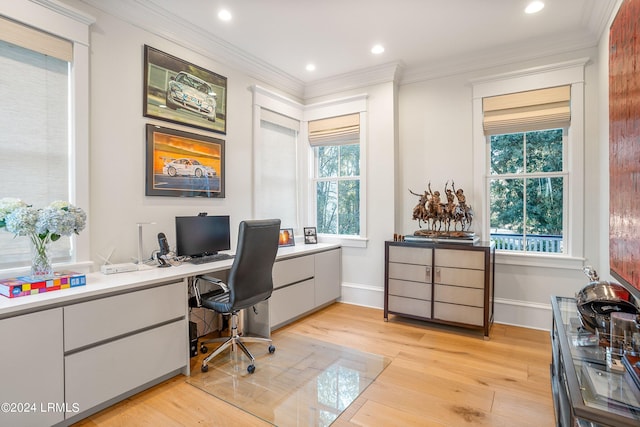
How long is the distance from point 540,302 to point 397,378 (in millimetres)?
1940

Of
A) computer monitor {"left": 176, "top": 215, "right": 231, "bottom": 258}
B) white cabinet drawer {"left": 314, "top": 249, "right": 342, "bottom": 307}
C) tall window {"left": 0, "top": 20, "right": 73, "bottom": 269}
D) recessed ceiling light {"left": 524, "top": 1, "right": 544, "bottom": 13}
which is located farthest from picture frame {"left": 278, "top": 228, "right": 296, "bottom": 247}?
recessed ceiling light {"left": 524, "top": 1, "right": 544, "bottom": 13}

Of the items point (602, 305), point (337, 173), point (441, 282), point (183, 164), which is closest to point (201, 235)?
point (183, 164)

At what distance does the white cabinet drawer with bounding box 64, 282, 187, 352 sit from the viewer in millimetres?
1835

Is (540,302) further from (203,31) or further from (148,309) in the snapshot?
(203,31)

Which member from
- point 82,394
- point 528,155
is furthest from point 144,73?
point 528,155

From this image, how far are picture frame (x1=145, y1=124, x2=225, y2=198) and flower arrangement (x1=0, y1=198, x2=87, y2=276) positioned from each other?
810 millimetres

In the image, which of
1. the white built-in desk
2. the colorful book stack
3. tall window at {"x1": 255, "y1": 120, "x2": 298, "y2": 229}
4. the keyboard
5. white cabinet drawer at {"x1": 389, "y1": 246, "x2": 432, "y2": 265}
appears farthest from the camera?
tall window at {"x1": 255, "y1": 120, "x2": 298, "y2": 229}

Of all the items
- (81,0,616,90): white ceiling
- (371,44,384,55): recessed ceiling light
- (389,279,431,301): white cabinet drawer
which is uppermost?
(371,44,384,55): recessed ceiling light

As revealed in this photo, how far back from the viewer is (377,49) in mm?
3506

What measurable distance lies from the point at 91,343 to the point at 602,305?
9.30 ft

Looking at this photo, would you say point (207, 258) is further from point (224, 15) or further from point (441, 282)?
point (441, 282)

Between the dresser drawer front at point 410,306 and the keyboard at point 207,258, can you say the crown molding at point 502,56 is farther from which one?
the keyboard at point 207,258

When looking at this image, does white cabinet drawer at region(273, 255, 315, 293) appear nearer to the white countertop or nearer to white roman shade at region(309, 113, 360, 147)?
the white countertop

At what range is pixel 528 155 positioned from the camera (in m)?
3.43
